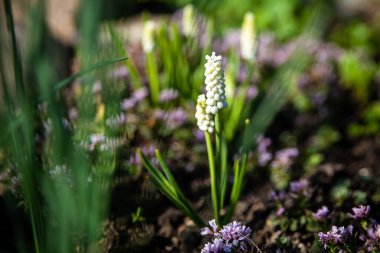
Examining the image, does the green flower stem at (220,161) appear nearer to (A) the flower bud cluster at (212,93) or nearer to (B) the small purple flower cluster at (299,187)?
(A) the flower bud cluster at (212,93)

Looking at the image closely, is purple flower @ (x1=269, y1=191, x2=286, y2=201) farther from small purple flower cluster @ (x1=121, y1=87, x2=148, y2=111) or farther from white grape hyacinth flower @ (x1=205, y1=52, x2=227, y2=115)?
small purple flower cluster @ (x1=121, y1=87, x2=148, y2=111)

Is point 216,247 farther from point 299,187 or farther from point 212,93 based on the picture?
point 299,187

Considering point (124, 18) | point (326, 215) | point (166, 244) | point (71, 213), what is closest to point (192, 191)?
point (166, 244)

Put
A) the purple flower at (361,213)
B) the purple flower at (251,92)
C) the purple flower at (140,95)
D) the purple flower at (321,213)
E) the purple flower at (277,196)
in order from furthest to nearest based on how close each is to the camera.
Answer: the purple flower at (251,92)
the purple flower at (140,95)
the purple flower at (277,196)
the purple flower at (321,213)
the purple flower at (361,213)

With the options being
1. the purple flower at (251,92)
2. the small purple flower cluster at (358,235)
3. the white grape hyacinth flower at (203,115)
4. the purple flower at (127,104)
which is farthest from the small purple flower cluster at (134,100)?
the small purple flower cluster at (358,235)

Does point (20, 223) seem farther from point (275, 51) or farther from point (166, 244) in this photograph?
point (275, 51)

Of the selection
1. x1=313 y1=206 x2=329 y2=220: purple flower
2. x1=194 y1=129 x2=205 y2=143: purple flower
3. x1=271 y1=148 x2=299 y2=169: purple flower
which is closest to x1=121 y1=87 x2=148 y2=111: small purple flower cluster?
x1=194 y1=129 x2=205 y2=143: purple flower

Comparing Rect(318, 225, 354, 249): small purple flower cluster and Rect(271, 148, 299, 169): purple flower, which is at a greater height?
Rect(271, 148, 299, 169): purple flower
